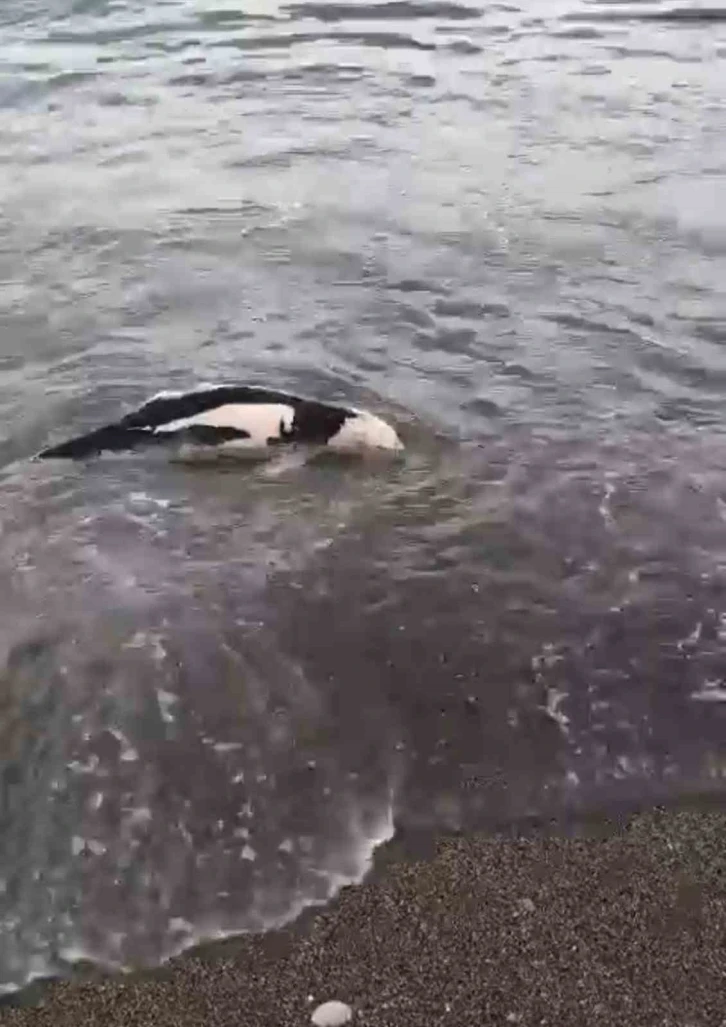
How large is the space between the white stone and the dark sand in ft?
0.09

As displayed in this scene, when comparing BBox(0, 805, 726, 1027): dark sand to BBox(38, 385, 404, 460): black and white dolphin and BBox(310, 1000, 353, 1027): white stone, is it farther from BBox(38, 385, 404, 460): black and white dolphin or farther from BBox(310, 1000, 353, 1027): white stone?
BBox(38, 385, 404, 460): black and white dolphin

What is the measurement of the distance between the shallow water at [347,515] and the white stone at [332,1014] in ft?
1.47

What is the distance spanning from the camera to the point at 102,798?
185 inches

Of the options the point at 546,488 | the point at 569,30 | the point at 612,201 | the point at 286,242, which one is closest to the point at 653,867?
the point at 546,488

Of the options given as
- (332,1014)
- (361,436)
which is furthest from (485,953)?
(361,436)

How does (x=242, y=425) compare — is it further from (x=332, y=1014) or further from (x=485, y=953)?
(x=332, y=1014)

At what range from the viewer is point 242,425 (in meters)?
6.95

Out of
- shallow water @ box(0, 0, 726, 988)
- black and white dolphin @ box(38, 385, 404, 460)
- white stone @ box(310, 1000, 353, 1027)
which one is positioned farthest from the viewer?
black and white dolphin @ box(38, 385, 404, 460)

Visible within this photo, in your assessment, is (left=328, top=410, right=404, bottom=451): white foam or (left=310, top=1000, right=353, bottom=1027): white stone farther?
(left=328, top=410, right=404, bottom=451): white foam

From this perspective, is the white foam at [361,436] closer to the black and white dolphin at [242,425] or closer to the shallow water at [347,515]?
the black and white dolphin at [242,425]

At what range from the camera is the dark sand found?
3816mm

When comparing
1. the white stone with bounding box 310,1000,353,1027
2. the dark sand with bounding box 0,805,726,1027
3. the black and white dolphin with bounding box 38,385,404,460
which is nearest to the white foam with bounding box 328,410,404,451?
the black and white dolphin with bounding box 38,385,404,460

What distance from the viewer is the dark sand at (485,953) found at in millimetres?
3816

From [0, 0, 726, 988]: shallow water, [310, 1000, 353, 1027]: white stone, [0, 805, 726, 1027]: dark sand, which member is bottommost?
[0, 805, 726, 1027]: dark sand
